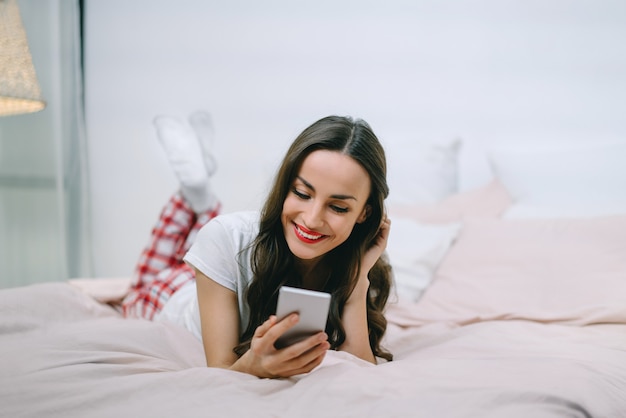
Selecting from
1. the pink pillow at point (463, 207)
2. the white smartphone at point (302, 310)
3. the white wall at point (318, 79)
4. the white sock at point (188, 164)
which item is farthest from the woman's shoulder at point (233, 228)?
the white wall at point (318, 79)

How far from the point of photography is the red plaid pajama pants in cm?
193

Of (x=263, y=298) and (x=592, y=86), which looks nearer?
(x=263, y=298)

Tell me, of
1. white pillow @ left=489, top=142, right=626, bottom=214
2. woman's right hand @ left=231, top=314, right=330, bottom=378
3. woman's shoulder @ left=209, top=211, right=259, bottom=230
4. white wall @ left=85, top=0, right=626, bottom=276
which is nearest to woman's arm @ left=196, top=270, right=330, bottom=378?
woman's right hand @ left=231, top=314, right=330, bottom=378

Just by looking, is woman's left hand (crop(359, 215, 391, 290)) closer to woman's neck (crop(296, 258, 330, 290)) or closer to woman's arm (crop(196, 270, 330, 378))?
woman's neck (crop(296, 258, 330, 290))

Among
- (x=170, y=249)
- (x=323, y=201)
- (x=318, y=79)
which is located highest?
(x=318, y=79)

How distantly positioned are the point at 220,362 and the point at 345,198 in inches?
15.7

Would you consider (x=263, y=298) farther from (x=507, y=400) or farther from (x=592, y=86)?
(x=592, y=86)

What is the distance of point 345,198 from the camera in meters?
1.16

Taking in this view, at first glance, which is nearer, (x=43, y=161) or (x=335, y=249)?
(x=335, y=249)

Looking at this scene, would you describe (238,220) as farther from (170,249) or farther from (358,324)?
(170,249)

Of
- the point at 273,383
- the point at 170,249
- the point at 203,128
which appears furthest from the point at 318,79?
the point at 273,383

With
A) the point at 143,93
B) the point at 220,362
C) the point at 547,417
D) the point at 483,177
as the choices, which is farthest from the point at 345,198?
the point at 143,93

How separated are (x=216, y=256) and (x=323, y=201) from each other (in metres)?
0.28

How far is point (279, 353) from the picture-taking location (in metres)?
1.04
